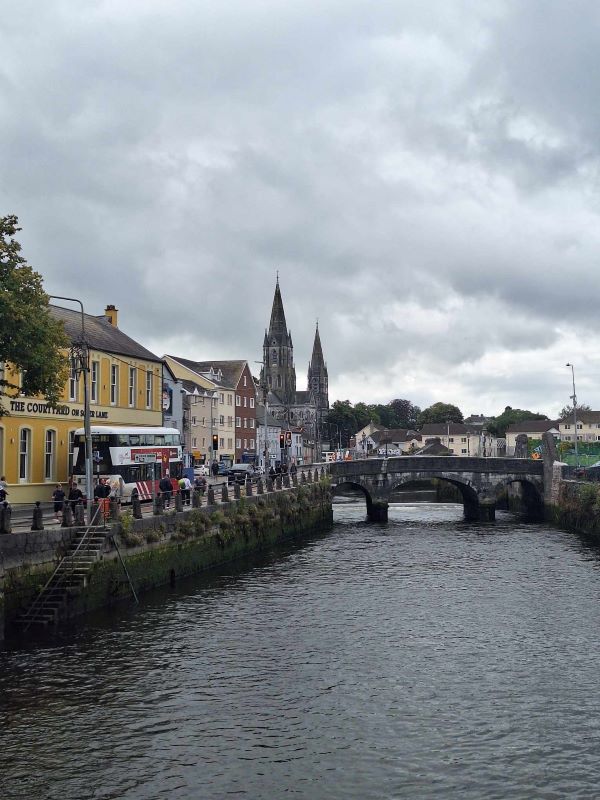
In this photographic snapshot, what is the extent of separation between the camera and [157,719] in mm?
18844

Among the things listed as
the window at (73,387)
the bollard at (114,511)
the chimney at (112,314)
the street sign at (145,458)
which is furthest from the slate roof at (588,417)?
the bollard at (114,511)

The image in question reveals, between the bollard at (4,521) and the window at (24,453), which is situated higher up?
the window at (24,453)

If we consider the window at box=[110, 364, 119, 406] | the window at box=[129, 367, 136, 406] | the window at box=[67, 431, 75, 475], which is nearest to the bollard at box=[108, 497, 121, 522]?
the window at box=[67, 431, 75, 475]

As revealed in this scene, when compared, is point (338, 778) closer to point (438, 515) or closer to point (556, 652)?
point (556, 652)

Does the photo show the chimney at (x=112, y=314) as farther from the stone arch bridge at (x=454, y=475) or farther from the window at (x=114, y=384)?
the stone arch bridge at (x=454, y=475)

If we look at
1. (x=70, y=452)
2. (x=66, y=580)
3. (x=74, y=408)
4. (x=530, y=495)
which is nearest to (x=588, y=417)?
(x=530, y=495)

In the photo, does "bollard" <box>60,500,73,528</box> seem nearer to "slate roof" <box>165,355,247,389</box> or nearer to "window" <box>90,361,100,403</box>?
"window" <box>90,361,100,403</box>

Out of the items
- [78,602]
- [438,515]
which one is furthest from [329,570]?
[438,515]

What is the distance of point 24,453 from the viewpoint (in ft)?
144

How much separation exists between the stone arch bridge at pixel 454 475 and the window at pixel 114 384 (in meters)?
25.6

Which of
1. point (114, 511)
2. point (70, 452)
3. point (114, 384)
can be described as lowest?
point (114, 511)

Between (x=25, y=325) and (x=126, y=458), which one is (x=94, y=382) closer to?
(x=126, y=458)

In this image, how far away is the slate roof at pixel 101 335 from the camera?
49.8m

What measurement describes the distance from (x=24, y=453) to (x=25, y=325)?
58.6 ft
